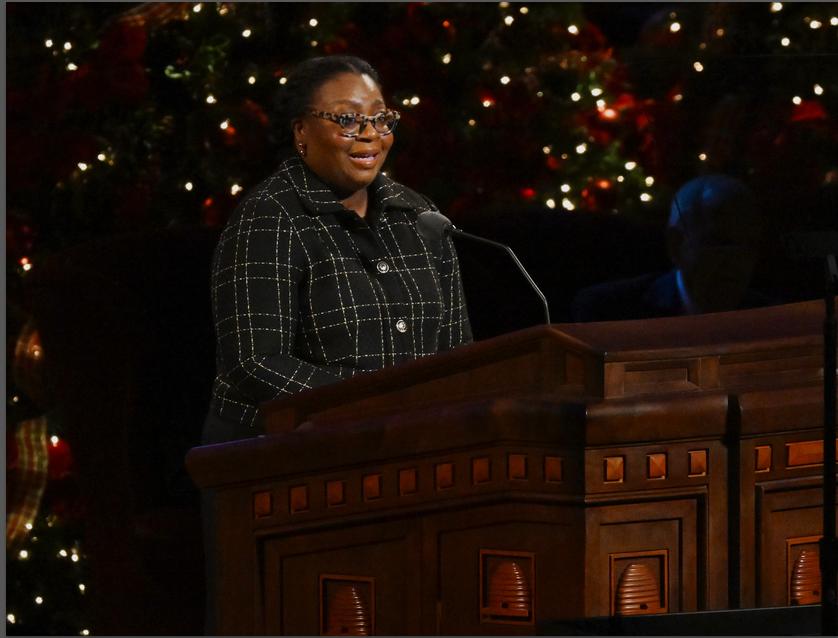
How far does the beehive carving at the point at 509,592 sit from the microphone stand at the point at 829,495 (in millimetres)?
399

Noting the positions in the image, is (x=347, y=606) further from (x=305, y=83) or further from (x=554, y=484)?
(x=305, y=83)

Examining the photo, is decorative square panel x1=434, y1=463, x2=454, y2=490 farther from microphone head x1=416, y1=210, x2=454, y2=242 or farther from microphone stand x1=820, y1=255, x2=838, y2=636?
→ microphone head x1=416, y1=210, x2=454, y2=242

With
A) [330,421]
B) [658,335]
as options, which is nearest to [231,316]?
[330,421]

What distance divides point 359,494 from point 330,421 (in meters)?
0.14

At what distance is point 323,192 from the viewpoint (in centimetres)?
355

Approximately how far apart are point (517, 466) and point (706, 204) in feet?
7.42

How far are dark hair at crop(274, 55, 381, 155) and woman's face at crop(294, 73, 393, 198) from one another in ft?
0.05

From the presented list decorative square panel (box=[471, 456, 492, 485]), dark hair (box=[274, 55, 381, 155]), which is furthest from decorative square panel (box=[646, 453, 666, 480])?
dark hair (box=[274, 55, 381, 155])

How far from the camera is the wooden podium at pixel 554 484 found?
2322 mm

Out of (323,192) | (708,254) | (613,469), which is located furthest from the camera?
(708,254)

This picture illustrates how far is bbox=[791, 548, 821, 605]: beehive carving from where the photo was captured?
7.99 feet

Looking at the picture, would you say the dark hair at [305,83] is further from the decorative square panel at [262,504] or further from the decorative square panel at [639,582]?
the decorative square panel at [639,582]

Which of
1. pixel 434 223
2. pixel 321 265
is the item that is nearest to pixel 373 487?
pixel 434 223

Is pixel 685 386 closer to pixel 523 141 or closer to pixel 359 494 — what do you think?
pixel 359 494
